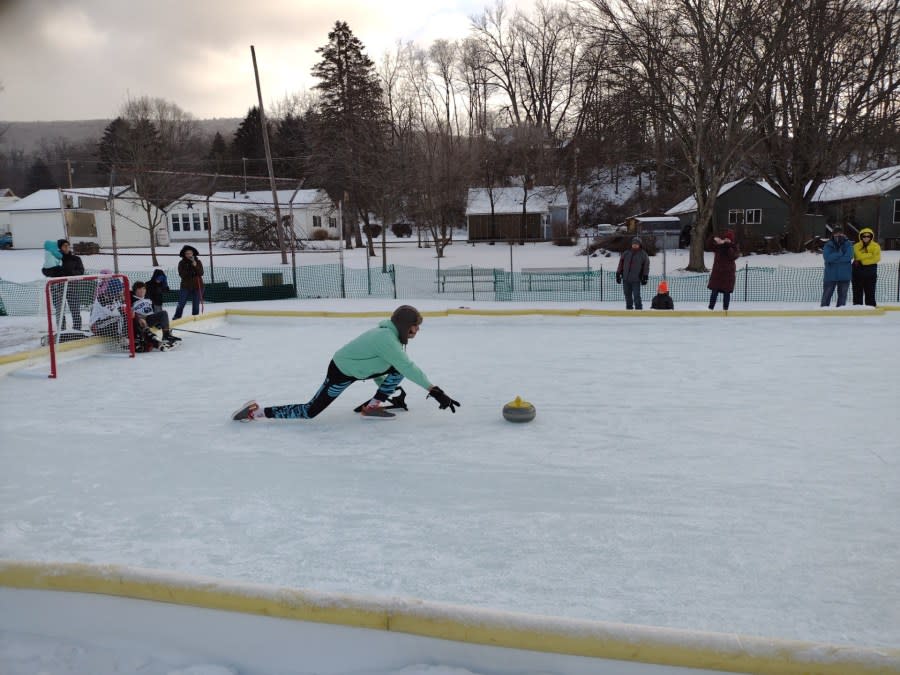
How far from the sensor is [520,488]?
3.96 meters

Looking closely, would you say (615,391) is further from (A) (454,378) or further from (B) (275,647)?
(B) (275,647)

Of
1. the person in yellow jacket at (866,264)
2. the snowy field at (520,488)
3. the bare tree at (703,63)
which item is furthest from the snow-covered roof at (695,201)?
the snowy field at (520,488)

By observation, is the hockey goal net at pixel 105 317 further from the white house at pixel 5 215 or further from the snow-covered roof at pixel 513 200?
the white house at pixel 5 215

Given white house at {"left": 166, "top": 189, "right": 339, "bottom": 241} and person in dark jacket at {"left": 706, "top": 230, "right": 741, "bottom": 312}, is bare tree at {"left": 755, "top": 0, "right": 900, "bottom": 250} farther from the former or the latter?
white house at {"left": 166, "top": 189, "right": 339, "bottom": 241}

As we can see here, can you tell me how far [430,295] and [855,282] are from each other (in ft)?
30.7

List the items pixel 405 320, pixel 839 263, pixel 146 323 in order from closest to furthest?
pixel 405 320
pixel 146 323
pixel 839 263

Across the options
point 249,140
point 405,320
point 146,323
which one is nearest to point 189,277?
point 146,323

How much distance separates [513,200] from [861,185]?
17880mm

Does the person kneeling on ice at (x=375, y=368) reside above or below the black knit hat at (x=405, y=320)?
below

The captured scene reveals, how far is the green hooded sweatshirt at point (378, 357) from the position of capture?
492cm

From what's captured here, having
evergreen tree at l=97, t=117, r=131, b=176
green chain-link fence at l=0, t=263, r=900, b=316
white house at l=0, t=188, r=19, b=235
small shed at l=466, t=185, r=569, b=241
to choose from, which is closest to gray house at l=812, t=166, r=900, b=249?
small shed at l=466, t=185, r=569, b=241

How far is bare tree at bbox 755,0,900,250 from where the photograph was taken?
22719 millimetres

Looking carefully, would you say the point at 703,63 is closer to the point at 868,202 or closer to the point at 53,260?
the point at 868,202

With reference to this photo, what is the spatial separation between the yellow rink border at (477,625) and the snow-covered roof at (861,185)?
1205 inches
